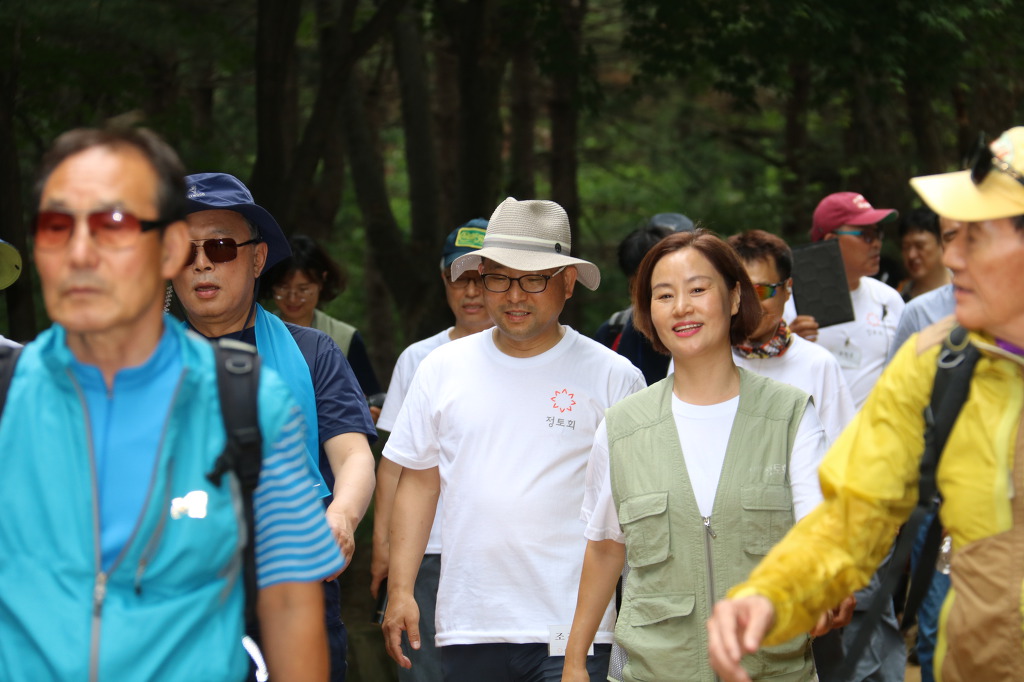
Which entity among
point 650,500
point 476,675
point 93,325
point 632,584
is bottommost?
point 476,675

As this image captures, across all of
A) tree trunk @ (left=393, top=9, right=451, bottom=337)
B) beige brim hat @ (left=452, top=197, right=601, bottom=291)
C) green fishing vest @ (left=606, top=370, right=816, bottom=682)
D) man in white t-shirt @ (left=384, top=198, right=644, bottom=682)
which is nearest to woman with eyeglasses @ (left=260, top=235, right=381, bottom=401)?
beige brim hat @ (left=452, top=197, right=601, bottom=291)

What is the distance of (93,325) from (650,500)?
2063 mm

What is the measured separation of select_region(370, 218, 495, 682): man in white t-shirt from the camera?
5590mm

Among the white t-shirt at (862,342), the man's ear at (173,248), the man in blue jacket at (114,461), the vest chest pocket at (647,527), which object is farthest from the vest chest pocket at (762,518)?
the white t-shirt at (862,342)

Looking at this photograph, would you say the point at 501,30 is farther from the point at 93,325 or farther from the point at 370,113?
the point at 93,325

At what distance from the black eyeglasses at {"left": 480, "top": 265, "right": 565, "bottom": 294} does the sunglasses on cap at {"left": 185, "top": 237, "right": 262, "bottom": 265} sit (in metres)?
1.07

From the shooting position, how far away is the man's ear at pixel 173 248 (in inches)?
108

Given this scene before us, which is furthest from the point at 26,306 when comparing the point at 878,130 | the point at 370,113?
the point at 878,130

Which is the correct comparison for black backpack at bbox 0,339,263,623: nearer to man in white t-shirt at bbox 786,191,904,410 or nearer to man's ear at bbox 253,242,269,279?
man's ear at bbox 253,242,269,279

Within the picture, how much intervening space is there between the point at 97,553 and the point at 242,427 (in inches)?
15.0

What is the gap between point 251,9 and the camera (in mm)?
11852

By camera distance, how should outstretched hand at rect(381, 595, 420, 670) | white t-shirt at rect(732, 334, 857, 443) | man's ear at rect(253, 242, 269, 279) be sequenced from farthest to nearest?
white t-shirt at rect(732, 334, 857, 443), outstretched hand at rect(381, 595, 420, 670), man's ear at rect(253, 242, 269, 279)

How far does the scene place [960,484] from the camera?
2.93 m

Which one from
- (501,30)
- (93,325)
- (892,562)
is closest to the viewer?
(93,325)
